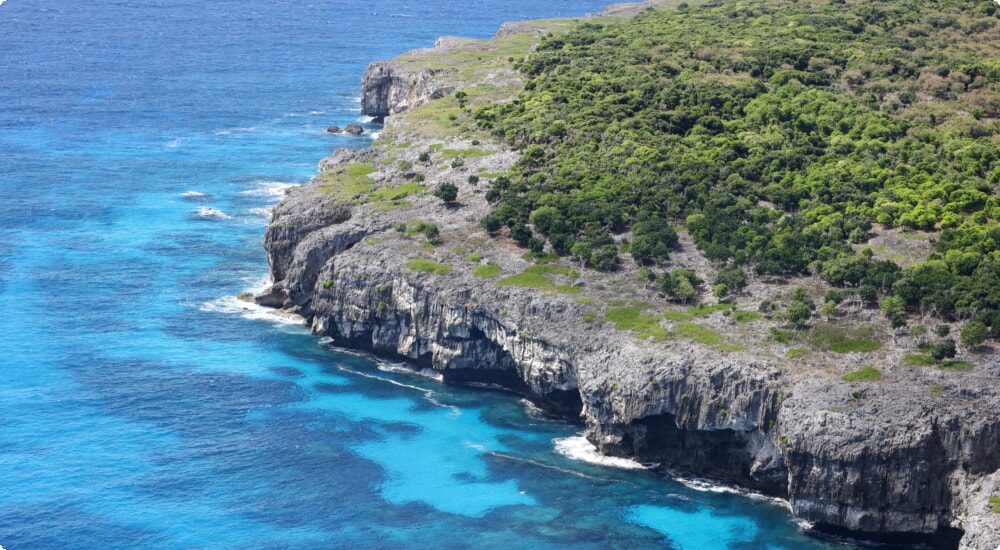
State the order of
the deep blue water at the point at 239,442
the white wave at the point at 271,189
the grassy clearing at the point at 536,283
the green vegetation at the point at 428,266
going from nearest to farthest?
the deep blue water at the point at 239,442 < the grassy clearing at the point at 536,283 < the green vegetation at the point at 428,266 < the white wave at the point at 271,189

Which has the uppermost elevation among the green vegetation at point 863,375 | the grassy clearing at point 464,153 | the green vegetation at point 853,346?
the grassy clearing at point 464,153

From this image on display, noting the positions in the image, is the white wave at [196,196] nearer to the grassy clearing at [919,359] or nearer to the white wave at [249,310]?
the white wave at [249,310]

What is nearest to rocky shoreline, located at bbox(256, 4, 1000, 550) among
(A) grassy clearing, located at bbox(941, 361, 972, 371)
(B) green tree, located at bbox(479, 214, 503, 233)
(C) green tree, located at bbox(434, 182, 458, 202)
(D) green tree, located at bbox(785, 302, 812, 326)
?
(A) grassy clearing, located at bbox(941, 361, 972, 371)

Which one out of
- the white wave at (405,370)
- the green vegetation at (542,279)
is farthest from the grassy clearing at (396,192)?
the green vegetation at (542,279)

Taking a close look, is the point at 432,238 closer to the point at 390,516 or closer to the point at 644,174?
the point at 644,174

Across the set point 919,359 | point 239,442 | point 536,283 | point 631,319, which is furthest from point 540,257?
point 919,359

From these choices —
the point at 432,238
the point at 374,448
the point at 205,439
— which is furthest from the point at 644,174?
the point at 205,439

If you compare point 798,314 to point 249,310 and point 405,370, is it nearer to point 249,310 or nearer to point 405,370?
point 405,370

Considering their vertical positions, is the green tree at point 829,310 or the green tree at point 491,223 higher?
the green tree at point 491,223
